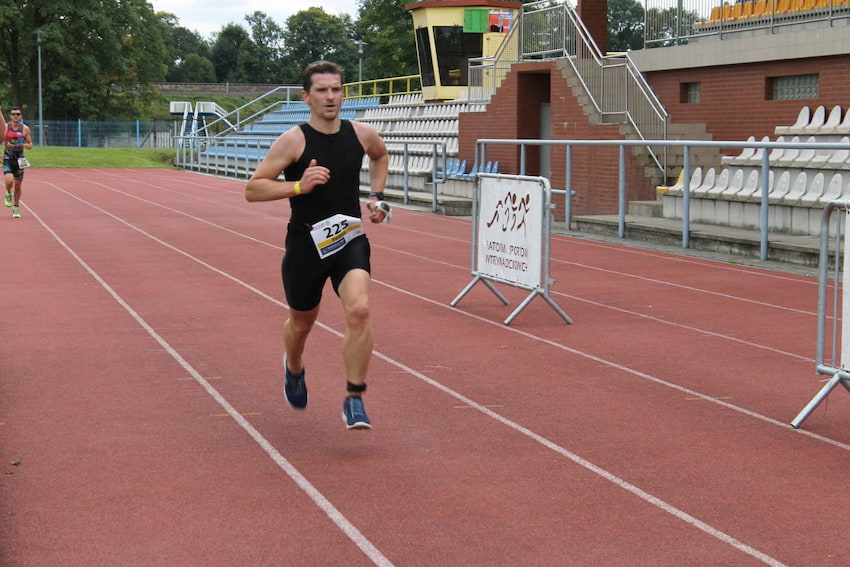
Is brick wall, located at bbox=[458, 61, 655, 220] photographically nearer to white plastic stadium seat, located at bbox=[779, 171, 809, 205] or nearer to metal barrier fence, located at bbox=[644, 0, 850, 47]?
metal barrier fence, located at bbox=[644, 0, 850, 47]

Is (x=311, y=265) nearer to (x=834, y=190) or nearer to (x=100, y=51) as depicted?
(x=834, y=190)

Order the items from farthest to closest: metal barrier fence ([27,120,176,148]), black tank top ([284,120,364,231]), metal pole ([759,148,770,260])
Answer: metal barrier fence ([27,120,176,148]), metal pole ([759,148,770,260]), black tank top ([284,120,364,231])

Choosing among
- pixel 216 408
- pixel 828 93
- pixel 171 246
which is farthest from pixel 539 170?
pixel 216 408

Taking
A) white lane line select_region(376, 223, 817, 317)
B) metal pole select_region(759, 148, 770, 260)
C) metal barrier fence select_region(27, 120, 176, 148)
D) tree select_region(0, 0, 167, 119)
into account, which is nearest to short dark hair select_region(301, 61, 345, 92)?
white lane line select_region(376, 223, 817, 317)

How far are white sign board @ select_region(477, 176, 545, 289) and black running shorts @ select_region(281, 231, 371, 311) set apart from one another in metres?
3.89

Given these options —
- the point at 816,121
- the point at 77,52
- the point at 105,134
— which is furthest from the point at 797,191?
the point at 77,52

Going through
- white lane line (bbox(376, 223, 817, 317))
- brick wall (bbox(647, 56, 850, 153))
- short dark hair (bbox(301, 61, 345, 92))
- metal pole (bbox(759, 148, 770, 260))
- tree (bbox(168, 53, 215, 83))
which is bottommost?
white lane line (bbox(376, 223, 817, 317))

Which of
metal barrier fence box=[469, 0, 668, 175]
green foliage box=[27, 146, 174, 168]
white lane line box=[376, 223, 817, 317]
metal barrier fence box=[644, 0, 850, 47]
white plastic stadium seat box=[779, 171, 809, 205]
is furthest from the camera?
green foliage box=[27, 146, 174, 168]

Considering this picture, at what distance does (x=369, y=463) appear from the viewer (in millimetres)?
5934

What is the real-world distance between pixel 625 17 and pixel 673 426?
93335 mm

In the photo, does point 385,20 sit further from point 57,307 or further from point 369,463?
point 369,463

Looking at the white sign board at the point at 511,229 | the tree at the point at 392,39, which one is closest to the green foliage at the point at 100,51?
the tree at the point at 392,39

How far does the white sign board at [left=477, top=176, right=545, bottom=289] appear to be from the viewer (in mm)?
10258

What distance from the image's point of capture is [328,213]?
20.9ft
